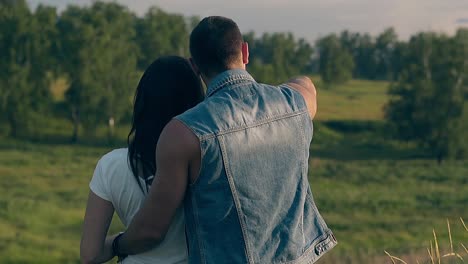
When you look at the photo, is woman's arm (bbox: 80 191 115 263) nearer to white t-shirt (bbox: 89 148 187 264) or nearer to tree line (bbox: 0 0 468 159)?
white t-shirt (bbox: 89 148 187 264)

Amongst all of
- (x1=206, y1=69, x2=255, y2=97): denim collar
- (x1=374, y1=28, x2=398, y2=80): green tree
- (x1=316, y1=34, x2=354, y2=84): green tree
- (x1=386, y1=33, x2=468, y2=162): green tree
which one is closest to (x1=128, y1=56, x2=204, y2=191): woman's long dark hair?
(x1=206, y1=69, x2=255, y2=97): denim collar

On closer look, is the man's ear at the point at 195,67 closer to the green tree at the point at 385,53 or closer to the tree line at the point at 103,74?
the tree line at the point at 103,74

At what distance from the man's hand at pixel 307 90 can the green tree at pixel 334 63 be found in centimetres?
8806

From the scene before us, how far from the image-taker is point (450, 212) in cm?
2934

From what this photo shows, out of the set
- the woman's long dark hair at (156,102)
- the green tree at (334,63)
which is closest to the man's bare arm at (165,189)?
the woman's long dark hair at (156,102)

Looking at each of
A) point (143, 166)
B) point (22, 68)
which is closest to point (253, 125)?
point (143, 166)

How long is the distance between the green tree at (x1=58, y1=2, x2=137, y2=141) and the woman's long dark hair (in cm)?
5347

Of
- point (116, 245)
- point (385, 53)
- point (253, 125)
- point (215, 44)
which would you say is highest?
point (215, 44)

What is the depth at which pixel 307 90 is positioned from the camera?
2893 millimetres

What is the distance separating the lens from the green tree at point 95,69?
56281 mm

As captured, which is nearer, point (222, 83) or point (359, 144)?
point (222, 83)

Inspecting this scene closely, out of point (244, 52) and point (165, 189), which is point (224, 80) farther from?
point (165, 189)

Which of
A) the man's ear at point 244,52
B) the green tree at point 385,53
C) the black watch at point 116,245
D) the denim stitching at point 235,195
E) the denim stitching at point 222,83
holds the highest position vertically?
the man's ear at point 244,52

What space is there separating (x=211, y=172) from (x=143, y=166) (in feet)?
1.25
